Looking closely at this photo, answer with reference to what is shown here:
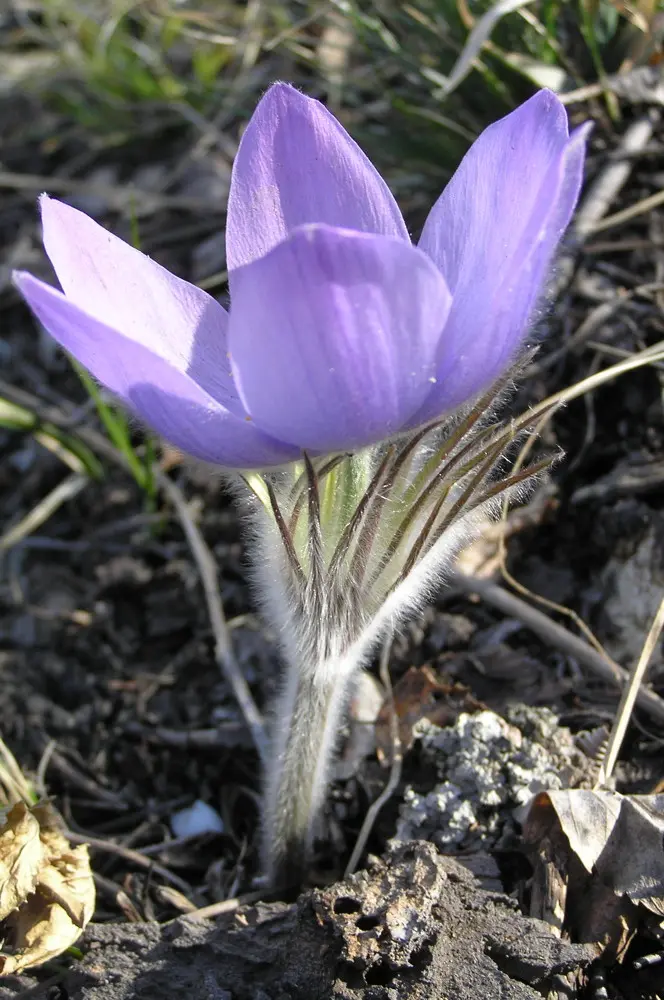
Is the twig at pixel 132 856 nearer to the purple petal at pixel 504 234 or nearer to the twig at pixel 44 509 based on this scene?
the twig at pixel 44 509

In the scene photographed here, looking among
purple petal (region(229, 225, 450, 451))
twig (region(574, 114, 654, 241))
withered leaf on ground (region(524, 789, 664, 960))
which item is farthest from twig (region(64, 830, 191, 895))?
twig (region(574, 114, 654, 241))

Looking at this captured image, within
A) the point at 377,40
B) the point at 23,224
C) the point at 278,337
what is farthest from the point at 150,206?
the point at 278,337

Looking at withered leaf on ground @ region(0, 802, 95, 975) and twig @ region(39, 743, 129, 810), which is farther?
twig @ region(39, 743, 129, 810)

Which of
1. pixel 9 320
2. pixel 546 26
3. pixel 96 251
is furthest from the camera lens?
pixel 9 320

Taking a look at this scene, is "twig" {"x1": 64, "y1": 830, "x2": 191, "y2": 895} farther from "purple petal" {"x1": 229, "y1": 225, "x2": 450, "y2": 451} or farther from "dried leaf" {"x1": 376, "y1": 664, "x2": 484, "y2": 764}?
"purple petal" {"x1": 229, "y1": 225, "x2": 450, "y2": 451}

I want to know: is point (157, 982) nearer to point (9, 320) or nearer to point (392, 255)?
point (392, 255)
